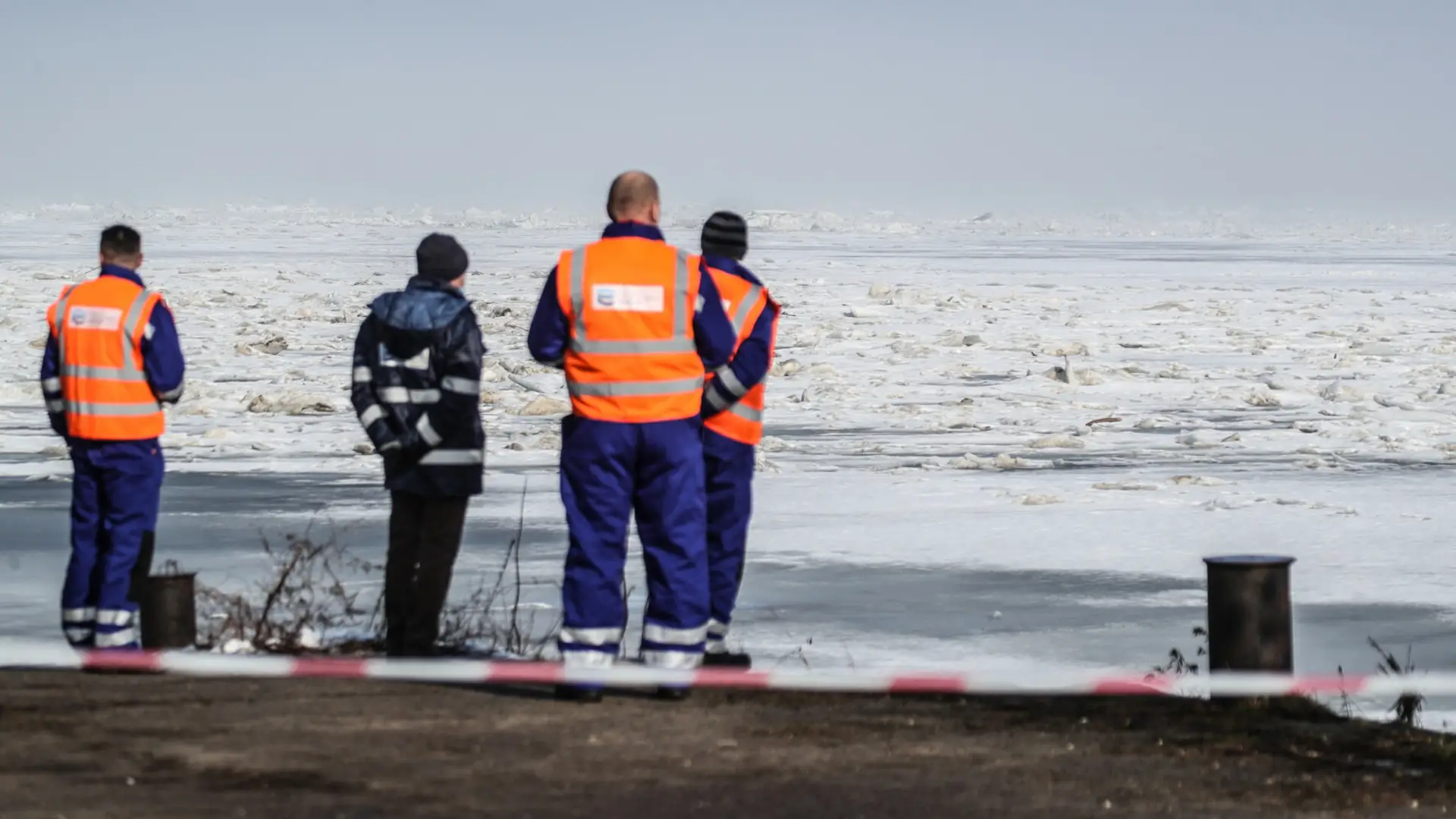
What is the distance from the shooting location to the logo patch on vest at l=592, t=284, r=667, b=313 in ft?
21.5

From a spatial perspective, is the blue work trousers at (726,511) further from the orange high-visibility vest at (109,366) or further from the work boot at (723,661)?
the orange high-visibility vest at (109,366)

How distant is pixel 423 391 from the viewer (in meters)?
7.09

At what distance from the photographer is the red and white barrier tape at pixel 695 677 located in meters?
6.50

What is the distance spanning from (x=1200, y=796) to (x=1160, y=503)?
792 cm

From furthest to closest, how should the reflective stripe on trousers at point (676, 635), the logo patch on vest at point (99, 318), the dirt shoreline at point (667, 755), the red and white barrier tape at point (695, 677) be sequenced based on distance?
the logo patch on vest at point (99, 318) < the reflective stripe on trousers at point (676, 635) < the red and white barrier tape at point (695, 677) < the dirt shoreline at point (667, 755)

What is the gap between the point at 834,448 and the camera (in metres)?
16.6

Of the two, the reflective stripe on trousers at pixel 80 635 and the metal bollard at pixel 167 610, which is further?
the metal bollard at pixel 167 610

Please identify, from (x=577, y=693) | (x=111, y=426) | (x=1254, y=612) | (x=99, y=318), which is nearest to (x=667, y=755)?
(x=577, y=693)

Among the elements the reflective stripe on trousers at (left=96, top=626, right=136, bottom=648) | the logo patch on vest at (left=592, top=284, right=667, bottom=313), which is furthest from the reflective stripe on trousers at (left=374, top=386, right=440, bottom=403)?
the reflective stripe on trousers at (left=96, top=626, right=136, bottom=648)

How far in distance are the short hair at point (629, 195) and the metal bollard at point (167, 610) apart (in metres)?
2.13

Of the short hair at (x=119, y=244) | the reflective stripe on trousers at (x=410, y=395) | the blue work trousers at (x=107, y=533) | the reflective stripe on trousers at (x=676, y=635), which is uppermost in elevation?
the short hair at (x=119, y=244)

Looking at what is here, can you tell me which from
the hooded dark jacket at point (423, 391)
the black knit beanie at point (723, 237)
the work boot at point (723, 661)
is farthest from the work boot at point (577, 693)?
→ the black knit beanie at point (723, 237)

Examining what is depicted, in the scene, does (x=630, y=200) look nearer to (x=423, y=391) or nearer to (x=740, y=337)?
(x=740, y=337)

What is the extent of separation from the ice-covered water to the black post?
1971 millimetres
